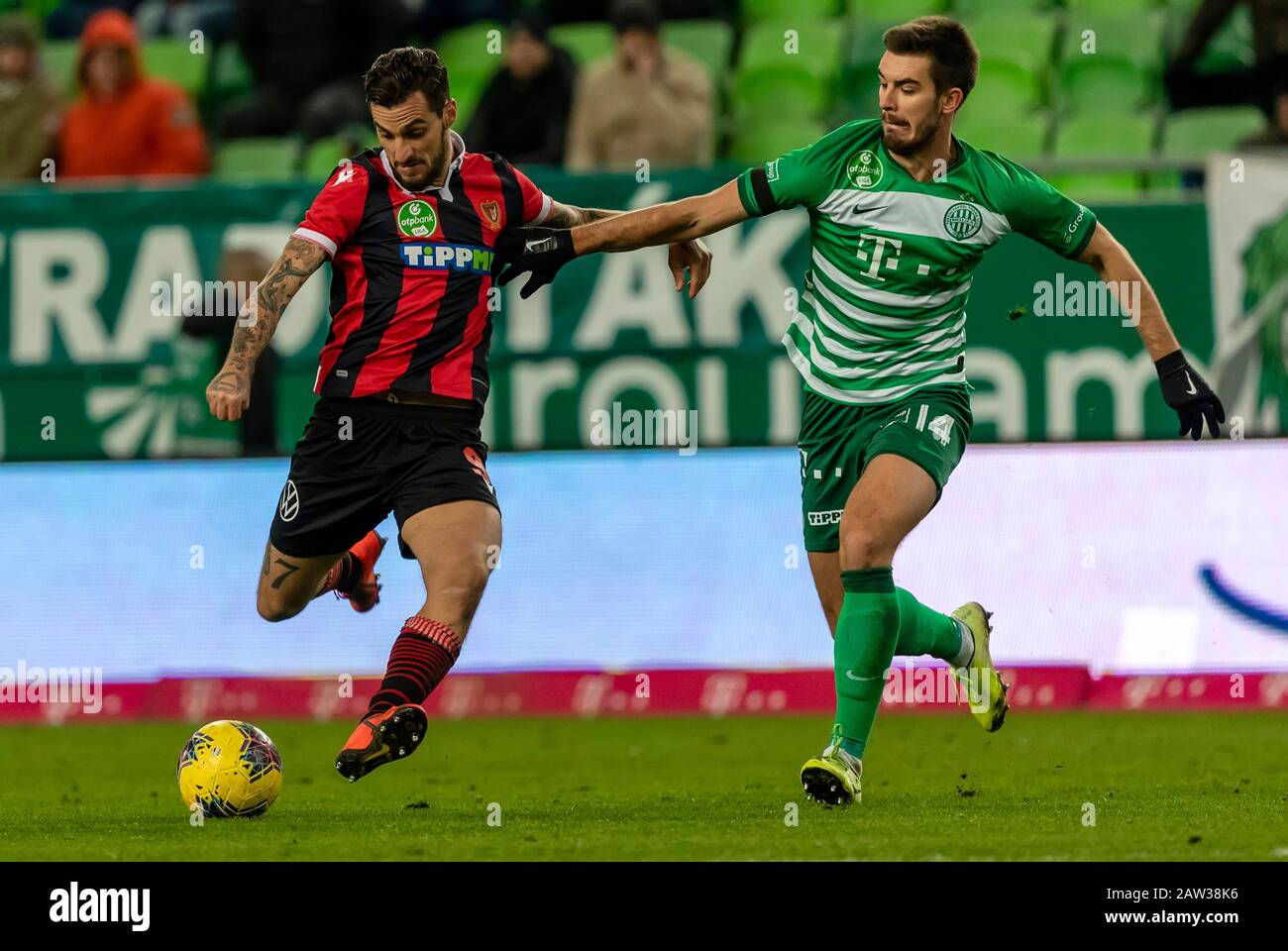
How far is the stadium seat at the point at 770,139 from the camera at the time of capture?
12945 mm

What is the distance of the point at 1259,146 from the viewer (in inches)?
463

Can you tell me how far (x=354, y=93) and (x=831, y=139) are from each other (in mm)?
6835

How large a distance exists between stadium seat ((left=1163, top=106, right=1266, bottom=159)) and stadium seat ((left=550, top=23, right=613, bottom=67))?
139 inches

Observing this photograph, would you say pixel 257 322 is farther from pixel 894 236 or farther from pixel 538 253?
pixel 894 236

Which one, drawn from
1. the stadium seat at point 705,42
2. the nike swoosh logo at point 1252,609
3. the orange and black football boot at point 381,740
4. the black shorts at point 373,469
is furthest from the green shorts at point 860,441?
the stadium seat at point 705,42

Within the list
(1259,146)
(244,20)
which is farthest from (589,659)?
(244,20)

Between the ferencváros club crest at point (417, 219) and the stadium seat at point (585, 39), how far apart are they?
269 inches

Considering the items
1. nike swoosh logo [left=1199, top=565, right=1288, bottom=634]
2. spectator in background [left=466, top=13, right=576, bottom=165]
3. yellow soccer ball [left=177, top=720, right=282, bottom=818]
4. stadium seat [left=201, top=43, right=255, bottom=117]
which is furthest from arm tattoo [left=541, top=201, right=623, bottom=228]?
stadium seat [left=201, top=43, right=255, bottom=117]

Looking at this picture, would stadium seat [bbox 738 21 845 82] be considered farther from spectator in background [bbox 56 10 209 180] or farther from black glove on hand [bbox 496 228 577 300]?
black glove on hand [bbox 496 228 577 300]

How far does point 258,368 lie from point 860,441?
17.5 ft

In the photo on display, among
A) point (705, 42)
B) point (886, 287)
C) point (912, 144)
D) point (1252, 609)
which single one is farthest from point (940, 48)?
point (705, 42)

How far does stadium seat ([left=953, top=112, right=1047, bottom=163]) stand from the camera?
41.7 feet

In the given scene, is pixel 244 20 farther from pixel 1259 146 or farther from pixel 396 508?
pixel 396 508

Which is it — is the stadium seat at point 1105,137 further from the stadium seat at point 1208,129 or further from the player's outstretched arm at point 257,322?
the player's outstretched arm at point 257,322
